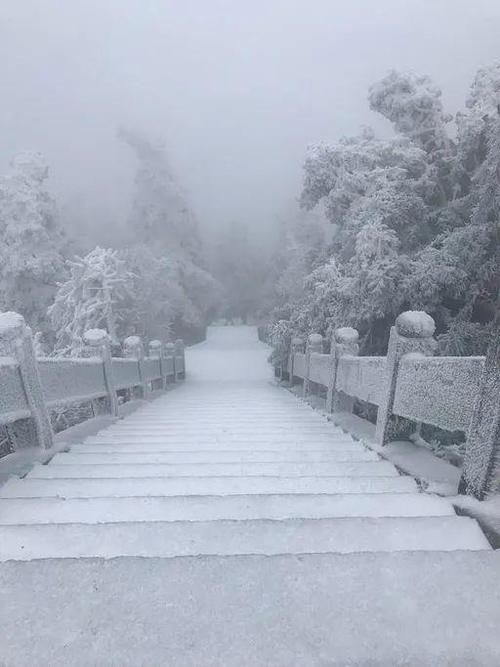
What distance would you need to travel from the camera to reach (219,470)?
255cm

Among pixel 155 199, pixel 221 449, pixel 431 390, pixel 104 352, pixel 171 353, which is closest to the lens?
pixel 431 390

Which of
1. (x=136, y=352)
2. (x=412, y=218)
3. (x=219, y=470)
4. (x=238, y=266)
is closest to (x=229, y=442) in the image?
(x=219, y=470)

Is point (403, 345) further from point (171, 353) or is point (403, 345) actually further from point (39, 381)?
point (171, 353)

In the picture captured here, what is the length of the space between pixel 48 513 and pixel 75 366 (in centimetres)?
236

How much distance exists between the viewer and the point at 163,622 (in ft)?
3.69

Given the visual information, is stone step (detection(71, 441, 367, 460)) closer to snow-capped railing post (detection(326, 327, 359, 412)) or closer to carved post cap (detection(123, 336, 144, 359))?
snow-capped railing post (detection(326, 327, 359, 412))

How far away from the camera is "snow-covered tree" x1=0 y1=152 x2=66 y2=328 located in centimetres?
1902

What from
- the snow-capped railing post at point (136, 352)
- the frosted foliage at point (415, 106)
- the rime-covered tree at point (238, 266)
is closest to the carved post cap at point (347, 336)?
the snow-capped railing post at point (136, 352)

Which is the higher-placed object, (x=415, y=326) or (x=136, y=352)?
(x=415, y=326)

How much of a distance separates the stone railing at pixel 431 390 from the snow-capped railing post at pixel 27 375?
244 centimetres

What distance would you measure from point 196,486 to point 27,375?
145cm

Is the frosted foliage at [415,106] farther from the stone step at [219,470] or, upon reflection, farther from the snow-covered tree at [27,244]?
the snow-covered tree at [27,244]

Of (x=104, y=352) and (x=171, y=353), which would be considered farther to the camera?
(x=171, y=353)

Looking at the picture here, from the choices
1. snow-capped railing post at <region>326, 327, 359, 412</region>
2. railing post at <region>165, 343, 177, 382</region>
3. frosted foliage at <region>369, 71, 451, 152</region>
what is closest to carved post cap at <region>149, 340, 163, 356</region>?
railing post at <region>165, 343, 177, 382</region>
